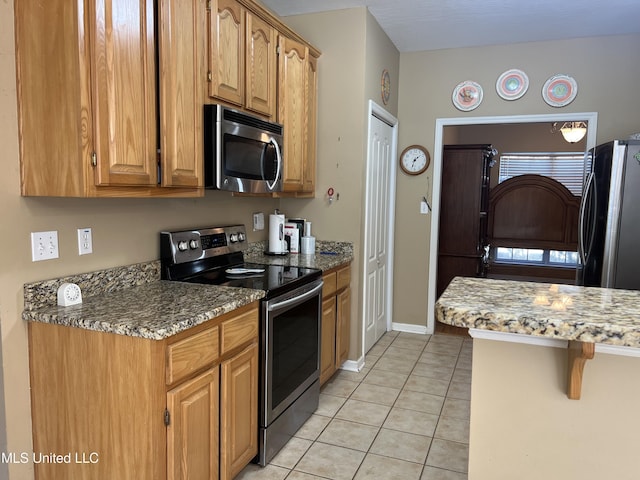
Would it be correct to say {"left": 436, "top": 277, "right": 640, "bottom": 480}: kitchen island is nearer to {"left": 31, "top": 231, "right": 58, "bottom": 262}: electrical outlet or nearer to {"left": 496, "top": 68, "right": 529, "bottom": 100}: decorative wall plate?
{"left": 31, "top": 231, "right": 58, "bottom": 262}: electrical outlet

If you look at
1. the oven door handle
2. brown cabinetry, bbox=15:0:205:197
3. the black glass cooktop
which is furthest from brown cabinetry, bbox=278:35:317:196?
brown cabinetry, bbox=15:0:205:197

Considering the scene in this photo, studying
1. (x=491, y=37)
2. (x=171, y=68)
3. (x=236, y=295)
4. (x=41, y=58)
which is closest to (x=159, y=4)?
(x=171, y=68)

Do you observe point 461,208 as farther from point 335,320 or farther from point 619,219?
point 335,320

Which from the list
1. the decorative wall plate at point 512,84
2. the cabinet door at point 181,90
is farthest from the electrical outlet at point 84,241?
the decorative wall plate at point 512,84

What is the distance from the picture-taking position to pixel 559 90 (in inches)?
153

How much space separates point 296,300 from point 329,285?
0.64 metres

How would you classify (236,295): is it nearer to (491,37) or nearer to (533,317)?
(533,317)

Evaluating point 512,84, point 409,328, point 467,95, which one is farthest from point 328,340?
point 512,84

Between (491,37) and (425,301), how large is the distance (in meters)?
2.36

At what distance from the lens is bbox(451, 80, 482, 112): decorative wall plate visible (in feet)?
13.5

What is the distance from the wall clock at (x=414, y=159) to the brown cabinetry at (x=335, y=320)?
4.63 ft

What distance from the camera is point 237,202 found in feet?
10.2

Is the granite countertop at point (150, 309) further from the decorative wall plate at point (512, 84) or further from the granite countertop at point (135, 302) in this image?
the decorative wall plate at point (512, 84)

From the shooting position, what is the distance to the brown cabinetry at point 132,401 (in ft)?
5.22
